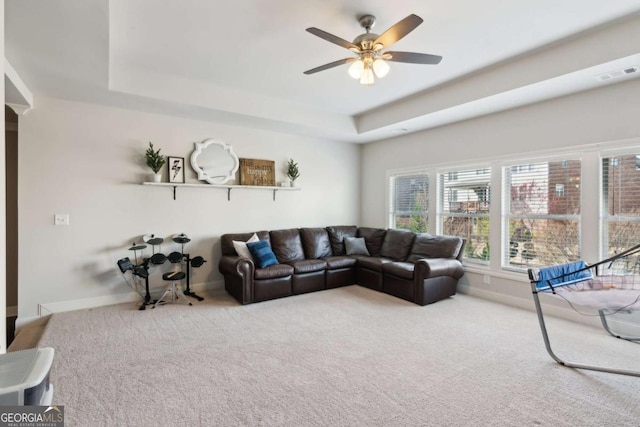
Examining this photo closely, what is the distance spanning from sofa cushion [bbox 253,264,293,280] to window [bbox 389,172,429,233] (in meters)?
2.49

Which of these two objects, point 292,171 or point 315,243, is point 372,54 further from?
point 315,243

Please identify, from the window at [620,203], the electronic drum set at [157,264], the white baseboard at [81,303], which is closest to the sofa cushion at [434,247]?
the window at [620,203]

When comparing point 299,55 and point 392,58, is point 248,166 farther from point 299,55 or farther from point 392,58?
Result: point 392,58

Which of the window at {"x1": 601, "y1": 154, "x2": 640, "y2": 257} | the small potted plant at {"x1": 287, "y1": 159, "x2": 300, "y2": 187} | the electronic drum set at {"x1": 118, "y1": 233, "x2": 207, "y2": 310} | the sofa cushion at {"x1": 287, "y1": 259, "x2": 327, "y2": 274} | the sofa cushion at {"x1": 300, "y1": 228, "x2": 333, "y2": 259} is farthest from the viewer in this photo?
the small potted plant at {"x1": 287, "y1": 159, "x2": 300, "y2": 187}

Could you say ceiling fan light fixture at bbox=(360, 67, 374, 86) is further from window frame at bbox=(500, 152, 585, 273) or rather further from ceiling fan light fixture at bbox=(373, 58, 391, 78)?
window frame at bbox=(500, 152, 585, 273)

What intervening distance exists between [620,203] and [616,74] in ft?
4.35

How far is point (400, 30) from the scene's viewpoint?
230 centimetres

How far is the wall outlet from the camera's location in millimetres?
3833

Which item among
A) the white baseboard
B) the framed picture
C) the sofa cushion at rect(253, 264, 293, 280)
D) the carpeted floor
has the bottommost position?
the carpeted floor

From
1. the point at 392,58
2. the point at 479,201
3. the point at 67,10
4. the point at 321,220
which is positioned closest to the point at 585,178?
the point at 479,201

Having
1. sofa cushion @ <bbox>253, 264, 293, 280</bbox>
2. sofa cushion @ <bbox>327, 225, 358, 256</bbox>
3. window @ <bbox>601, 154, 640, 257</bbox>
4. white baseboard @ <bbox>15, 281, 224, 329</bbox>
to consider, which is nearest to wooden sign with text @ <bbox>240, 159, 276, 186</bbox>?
sofa cushion @ <bbox>327, 225, 358, 256</bbox>

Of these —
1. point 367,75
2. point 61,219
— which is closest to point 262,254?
point 61,219

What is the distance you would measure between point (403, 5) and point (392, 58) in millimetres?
381

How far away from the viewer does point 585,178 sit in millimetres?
3592
